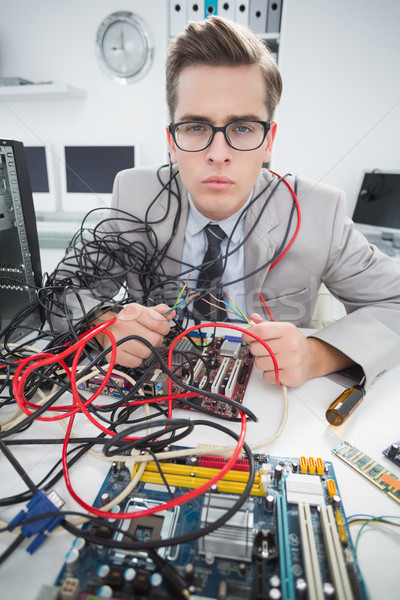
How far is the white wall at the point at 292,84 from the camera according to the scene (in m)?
1.98

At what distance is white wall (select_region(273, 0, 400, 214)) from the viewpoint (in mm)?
1943

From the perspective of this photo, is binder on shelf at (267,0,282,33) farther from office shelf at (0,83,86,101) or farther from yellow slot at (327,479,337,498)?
yellow slot at (327,479,337,498)

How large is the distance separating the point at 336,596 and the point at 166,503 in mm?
201

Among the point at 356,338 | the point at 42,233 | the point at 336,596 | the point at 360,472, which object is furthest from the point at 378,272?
the point at 42,233

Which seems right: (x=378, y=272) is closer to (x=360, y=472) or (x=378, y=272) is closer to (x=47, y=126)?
(x=360, y=472)

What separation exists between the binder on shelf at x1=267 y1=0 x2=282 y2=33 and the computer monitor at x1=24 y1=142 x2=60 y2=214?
1.39 m

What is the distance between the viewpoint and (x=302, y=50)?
2.06 metres

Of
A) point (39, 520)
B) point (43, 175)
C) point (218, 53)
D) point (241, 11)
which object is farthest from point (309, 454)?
point (43, 175)

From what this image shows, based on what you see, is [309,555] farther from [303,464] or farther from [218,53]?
[218,53]

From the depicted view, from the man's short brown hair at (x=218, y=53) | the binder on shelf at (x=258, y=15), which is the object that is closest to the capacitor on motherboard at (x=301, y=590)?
the man's short brown hair at (x=218, y=53)

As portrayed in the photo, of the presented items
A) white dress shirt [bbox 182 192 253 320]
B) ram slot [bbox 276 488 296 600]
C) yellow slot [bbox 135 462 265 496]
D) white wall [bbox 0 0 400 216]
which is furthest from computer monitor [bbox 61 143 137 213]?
ram slot [bbox 276 488 296 600]

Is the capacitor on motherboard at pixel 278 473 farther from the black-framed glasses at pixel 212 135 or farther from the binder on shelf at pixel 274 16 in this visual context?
the binder on shelf at pixel 274 16

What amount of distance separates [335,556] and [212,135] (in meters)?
0.89

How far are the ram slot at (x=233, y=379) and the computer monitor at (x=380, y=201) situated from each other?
1.90 m
